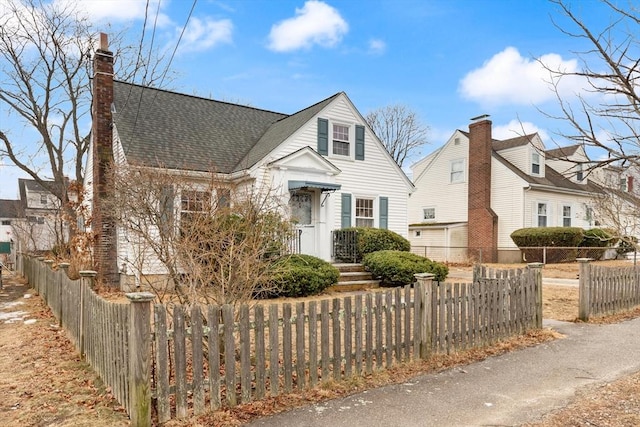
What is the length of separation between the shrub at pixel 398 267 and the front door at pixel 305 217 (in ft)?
7.55

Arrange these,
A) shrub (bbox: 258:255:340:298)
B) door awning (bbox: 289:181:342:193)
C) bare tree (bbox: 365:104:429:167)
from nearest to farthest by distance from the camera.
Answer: shrub (bbox: 258:255:340:298), door awning (bbox: 289:181:342:193), bare tree (bbox: 365:104:429:167)

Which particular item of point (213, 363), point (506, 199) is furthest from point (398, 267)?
point (506, 199)

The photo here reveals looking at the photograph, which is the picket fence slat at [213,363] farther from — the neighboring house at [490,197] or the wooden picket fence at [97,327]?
the neighboring house at [490,197]

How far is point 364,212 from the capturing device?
1648 cm

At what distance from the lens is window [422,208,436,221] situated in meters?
27.4

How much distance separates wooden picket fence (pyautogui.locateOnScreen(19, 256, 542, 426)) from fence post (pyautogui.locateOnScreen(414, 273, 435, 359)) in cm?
1

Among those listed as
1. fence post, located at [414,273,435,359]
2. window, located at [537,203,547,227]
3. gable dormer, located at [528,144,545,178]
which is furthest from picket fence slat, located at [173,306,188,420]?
gable dormer, located at [528,144,545,178]

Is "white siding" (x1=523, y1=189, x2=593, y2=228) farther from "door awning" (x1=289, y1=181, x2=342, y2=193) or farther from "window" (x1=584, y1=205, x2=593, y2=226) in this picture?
"door awning" (x1=289, y1=181, x2=342, y2=193)

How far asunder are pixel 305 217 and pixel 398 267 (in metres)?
3.97

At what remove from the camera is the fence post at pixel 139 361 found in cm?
371

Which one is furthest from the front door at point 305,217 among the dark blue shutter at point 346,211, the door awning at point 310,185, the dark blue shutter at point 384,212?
the dark blue shutter at point 384,212

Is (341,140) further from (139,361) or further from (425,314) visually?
(139,361)

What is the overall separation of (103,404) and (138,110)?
12.7 m

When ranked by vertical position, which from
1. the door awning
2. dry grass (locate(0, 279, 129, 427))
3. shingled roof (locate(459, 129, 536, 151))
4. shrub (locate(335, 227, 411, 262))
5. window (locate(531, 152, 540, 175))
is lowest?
dry grass (locate(0, 279, 129, 427))
